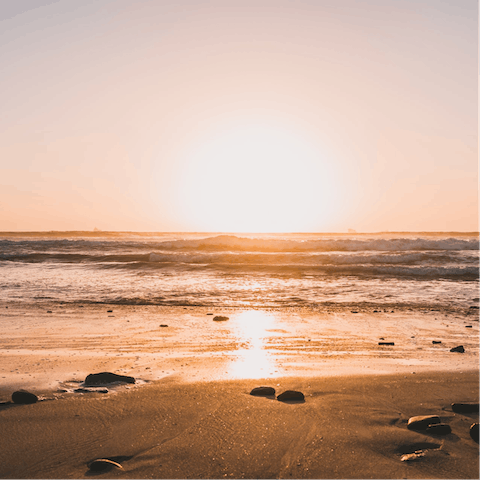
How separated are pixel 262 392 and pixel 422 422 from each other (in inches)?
55.2

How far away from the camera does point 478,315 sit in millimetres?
9273

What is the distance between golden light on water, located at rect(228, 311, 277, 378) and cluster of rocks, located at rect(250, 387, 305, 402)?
681 millimetres

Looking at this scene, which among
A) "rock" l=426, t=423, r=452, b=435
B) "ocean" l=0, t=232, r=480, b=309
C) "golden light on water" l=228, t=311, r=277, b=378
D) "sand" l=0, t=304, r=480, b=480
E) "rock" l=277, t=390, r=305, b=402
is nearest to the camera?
"sand" l=0, t=304, r=480, b=480

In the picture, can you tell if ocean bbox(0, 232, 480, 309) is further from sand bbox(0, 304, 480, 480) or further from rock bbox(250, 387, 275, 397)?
rock bbox(250, 387, 275, 397)

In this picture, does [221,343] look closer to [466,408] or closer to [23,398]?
[23,398]

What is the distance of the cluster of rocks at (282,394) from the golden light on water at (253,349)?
2.23 feet

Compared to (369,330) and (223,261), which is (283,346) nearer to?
(369,330)

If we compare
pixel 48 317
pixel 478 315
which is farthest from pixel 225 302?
pixel 478 315

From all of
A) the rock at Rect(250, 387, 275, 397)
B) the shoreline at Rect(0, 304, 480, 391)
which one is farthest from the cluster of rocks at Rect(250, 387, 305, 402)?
the shoreline at Rect(0, 304, 480, 391)

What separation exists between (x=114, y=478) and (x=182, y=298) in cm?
919

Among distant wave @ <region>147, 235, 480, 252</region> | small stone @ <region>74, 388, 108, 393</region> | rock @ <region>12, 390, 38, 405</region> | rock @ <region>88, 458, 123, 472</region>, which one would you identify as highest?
distant wave @ <region>147, 235, 480, 252</region>

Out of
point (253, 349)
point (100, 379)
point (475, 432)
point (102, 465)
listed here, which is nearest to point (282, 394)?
point (475, 432)

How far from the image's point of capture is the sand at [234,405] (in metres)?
2.86

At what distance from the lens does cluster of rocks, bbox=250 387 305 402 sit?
13.0 ft
